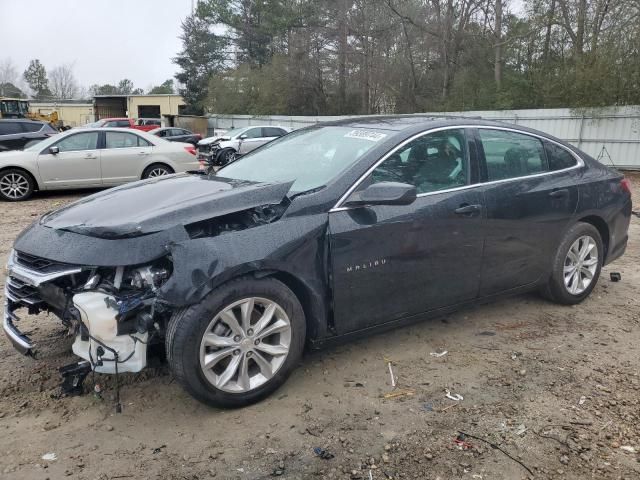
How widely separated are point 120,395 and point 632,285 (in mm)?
4913

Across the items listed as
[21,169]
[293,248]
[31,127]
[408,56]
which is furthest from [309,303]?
[408,56]

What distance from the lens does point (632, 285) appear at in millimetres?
5297

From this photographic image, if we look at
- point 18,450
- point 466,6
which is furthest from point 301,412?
point 466,6

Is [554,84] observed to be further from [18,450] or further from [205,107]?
[205,107]

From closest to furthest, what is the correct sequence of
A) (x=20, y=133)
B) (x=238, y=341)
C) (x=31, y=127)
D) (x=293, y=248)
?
(x=238, y=341) < (x=293, y=248) < (x=20, y=133) < (x=31, y=127)

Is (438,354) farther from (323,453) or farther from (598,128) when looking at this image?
(598,128)

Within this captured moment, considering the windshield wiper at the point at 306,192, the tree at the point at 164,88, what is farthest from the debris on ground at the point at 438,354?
the tree at the point at 164,88

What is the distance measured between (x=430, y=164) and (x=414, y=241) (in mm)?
623

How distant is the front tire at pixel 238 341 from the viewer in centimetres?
272

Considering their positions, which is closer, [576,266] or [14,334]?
[14,334]

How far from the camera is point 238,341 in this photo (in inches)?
114

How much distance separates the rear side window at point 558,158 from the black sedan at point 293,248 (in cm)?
5

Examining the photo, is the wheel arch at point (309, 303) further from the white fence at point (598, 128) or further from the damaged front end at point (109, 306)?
the white fence at point (598, 128)

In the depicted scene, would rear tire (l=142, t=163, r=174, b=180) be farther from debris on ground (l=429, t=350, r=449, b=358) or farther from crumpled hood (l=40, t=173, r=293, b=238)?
debris on ground (l=429, t=350, r=449, b=358)
